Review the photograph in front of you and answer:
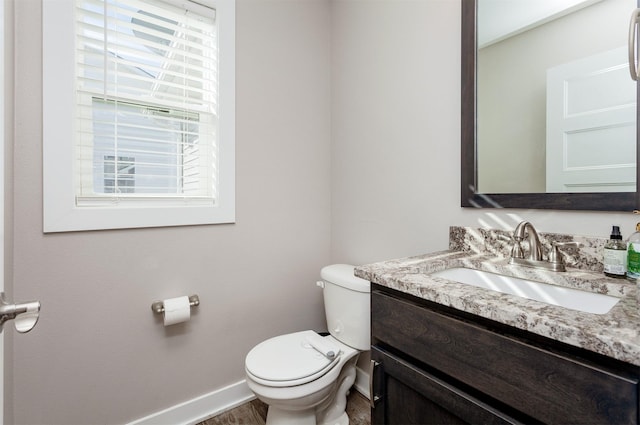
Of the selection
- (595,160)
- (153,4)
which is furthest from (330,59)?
(595,160)

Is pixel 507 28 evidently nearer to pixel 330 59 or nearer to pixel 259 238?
pixel 330 59

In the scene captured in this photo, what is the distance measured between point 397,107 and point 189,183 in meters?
1.14

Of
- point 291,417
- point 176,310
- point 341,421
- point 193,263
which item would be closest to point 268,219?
point 193,263

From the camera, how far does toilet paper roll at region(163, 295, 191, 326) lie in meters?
1.47

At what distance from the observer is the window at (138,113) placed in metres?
1.28

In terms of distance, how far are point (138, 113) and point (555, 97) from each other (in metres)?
1.73

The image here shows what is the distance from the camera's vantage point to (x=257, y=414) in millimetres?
1670

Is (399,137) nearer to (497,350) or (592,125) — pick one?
(592,125)

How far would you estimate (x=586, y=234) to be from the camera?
40.4 inches

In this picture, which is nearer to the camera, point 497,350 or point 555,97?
point 497,350

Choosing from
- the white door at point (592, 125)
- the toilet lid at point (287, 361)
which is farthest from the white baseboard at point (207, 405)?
the white door at point (592, 125)

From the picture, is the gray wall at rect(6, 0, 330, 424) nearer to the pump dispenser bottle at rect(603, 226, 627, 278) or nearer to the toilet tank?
the toilet tank

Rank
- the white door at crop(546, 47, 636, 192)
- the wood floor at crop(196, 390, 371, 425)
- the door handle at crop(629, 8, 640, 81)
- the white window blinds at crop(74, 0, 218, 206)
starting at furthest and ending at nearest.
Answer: the wood floor at crop(196, 390, 371, 425), the white window blinds at crop(74, 0, 218, 206), the white door at crop(546, 47, 636, 192), the door handle at crop(629, 8, 640, 81)

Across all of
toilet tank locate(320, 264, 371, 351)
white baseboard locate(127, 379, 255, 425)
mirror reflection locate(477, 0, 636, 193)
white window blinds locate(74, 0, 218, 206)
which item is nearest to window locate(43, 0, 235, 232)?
white window blinds locate(74, 0, 218, 206)
